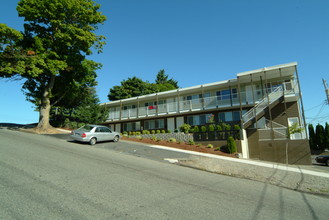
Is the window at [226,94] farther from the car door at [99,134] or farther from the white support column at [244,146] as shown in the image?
the car door at [99,134]

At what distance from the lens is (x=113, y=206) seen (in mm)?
4273

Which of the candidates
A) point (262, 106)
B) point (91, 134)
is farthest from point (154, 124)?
point (262, 106)

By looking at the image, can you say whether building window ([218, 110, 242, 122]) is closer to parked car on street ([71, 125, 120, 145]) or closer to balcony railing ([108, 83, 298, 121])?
balcony railing ([108, 83, 298, 121])

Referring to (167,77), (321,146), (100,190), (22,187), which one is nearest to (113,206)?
(100,190)

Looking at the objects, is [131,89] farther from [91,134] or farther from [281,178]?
[281,178]

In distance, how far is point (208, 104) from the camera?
74.0 feet

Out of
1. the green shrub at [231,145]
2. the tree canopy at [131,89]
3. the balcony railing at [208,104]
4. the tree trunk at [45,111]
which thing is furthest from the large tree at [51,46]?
the tree canopy at [131,89]

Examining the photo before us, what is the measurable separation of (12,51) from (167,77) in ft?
162

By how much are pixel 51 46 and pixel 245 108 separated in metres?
21.5

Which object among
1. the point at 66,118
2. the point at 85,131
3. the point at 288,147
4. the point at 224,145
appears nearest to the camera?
the point at 85,131

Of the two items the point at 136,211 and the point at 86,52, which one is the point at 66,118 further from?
the point at 136,211

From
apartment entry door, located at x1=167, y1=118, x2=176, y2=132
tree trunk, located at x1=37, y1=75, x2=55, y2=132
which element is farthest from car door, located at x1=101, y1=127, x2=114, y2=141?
apartment entry door, located at x1=167, y1=118, x2=176, y2=132

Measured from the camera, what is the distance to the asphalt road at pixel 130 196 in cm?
400

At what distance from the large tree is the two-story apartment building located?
9284 mm
